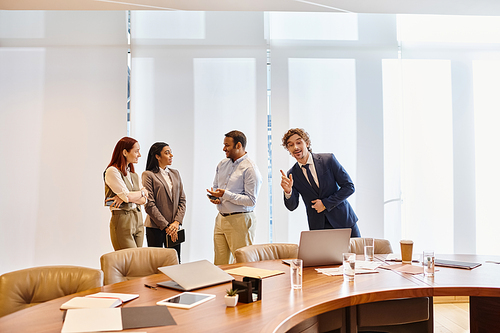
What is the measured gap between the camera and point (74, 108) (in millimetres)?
5004

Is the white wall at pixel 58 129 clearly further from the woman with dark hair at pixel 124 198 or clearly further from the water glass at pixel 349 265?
the water glass at pixel 349 265

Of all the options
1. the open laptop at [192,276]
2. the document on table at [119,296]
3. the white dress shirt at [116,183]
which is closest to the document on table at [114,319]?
the document on table at [119,296]

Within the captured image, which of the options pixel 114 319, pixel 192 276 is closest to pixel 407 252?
pixel 192 276

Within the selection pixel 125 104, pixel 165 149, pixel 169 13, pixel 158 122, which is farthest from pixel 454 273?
pixel 169 13

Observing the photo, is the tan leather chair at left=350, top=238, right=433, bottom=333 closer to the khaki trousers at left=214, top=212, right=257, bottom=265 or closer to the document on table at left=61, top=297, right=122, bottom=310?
the document on table at left=61, top=297, right=122, bottom=310

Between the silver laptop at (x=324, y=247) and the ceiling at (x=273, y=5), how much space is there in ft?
9.10

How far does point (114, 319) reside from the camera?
1.48 metres

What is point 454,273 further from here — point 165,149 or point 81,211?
point 81,211

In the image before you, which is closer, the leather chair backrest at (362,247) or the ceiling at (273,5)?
the leather chair backrest at (362,247)

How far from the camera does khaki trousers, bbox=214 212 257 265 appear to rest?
395 cm

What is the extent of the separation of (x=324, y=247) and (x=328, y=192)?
1.34 metres

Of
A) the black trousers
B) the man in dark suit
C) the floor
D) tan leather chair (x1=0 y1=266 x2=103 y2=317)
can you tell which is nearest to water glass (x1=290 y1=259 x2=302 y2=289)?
tan leather chair (x1=0 y1=266 x2=103 y2=317)

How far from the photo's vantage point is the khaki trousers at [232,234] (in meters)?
3.95

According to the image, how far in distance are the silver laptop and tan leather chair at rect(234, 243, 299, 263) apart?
529mm
